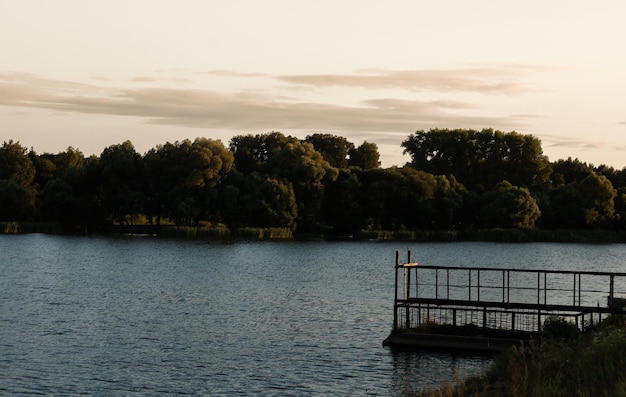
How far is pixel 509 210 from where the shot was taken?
162750mm

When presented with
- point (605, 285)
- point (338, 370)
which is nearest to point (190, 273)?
point (605, 285)

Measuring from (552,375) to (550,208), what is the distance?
5971 inches

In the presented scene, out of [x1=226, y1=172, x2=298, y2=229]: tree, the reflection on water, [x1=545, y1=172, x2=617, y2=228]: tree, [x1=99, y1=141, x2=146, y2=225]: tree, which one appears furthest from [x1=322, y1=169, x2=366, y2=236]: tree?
the reflection on water

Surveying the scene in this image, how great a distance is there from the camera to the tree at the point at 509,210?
532ft

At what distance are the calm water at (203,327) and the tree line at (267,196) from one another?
115 feet

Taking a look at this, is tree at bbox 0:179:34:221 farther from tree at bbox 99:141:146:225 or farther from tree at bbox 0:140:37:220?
tree at bbox 99:141:146:225

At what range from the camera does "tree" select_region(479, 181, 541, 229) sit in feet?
532

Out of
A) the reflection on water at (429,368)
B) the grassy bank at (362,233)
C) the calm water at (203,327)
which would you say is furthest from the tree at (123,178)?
the reflection on water at (429,368)

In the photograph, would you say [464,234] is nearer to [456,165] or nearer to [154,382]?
[456,165]

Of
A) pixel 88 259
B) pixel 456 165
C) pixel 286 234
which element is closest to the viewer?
pixel 88 259

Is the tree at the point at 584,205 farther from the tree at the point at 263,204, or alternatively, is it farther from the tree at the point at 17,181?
the tree at the point at 17,181

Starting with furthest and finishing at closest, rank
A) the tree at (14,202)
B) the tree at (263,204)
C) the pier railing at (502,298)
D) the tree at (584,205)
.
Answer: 1. the tree at (584,205)
2. the tree at (14,202)
3. the tree at (263,204)
4. the pier railing at (502,298)

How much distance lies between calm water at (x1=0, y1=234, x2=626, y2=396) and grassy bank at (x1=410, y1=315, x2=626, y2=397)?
245 inches

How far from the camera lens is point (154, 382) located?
37875mm
